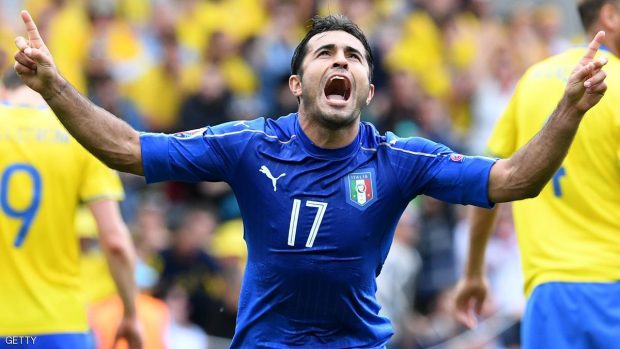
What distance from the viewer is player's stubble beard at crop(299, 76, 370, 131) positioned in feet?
19.5

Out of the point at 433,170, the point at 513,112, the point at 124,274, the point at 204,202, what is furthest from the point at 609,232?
the point at 204,202

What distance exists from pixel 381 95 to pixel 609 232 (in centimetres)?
795

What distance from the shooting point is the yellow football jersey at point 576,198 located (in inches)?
274

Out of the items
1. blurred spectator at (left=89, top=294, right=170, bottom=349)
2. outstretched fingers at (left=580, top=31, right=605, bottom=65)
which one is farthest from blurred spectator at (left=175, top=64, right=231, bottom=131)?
outstretched fingers at (left=580, top=31, right=605, bottom=65)

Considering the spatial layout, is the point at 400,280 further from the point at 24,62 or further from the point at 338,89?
the point at 24,62

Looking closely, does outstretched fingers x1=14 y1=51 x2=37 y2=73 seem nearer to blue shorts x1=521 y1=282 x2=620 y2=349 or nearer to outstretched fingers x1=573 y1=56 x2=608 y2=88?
outstretched fingers x1=573 y1=56 x2=608 y2=88

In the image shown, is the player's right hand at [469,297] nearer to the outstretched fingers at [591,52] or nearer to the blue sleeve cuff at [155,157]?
the outstretched fingers at [591,52]

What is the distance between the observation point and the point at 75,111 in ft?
18.1

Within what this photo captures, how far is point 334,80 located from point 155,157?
37.4 inches

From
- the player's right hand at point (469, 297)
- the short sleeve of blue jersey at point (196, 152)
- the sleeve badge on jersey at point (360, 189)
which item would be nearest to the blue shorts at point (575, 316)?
the player's right hand at point (469, 297)

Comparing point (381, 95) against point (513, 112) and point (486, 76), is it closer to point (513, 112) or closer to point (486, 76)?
point (486, 76)

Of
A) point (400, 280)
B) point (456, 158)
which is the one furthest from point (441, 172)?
point (400, 280)

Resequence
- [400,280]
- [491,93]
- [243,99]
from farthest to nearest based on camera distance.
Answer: [491,93] < [243,99] < [400,280]

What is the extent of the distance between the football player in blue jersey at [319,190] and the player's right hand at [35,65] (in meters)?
0.40
